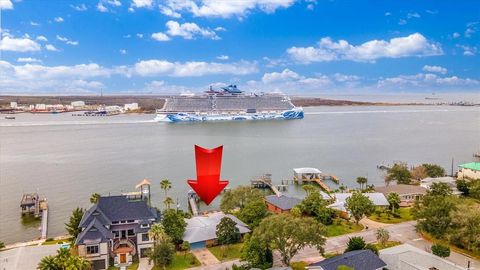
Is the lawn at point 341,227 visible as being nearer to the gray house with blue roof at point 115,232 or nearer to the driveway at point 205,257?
the driveway at point 205,257

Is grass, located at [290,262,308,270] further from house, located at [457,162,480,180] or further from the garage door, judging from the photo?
house, located at [457,162,480,180]

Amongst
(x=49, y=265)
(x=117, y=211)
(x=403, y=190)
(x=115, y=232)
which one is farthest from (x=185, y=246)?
(x=403, y=190)

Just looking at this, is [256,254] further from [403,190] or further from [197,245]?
[403,190]

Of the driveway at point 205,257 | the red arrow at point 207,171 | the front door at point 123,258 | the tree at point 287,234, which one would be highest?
the red arrow at point 207,171

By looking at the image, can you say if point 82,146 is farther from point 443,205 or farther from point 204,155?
point 204,155

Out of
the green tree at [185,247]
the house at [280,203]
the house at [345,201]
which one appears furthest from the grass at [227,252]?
the house at [345,201]

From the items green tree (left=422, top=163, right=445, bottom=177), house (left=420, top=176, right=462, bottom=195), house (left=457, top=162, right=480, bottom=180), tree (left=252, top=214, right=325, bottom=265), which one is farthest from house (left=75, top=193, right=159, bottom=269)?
house (left=457, top=162, right=480, bottom=180)

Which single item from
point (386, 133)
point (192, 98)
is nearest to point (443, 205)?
point (386, 133)
